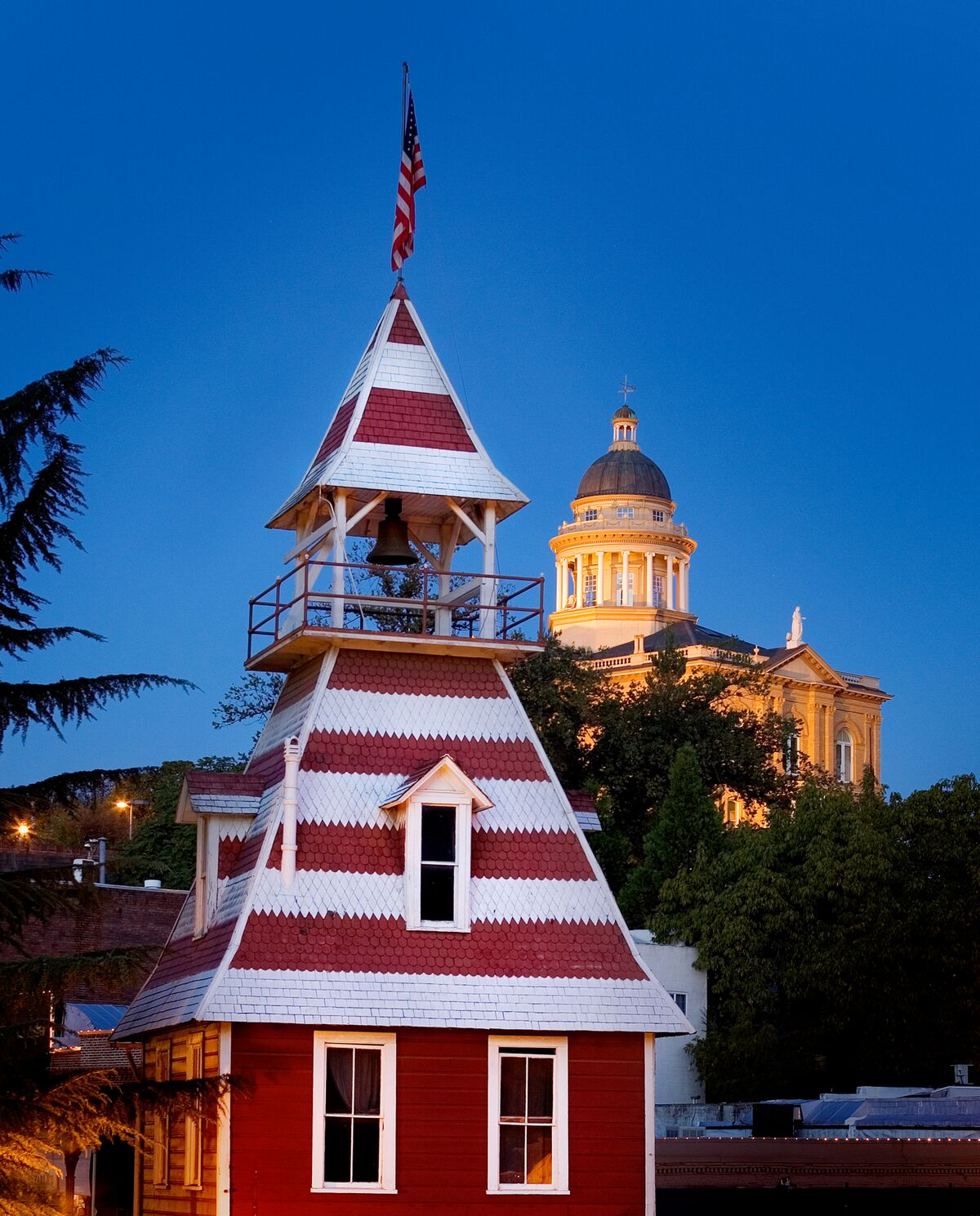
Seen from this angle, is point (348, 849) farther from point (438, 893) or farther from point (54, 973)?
point (54, 973)

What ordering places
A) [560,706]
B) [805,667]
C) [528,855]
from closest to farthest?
1. [528,855]
2. [560,706]
3. [805,667]

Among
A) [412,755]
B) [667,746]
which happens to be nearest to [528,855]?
[412,755]

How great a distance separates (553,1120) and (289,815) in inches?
195

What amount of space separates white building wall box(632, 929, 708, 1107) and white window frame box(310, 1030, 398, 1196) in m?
24.5

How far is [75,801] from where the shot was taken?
67.7 ft

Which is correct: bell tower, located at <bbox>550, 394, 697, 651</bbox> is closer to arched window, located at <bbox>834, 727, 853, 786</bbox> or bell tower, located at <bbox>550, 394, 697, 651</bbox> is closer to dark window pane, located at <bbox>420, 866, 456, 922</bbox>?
arched window, located at <bbox>834, 727, 853, 786</bbox>

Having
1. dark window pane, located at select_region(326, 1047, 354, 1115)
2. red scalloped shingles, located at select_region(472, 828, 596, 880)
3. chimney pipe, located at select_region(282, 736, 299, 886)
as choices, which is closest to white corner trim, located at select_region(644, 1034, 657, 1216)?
red scalloped shingles, located at select_region(472, 828, 596, 880)

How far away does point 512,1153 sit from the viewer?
27.2m

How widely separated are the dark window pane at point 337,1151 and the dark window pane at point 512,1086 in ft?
6.47

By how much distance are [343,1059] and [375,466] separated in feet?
27.2

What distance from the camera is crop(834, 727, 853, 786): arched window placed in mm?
135000

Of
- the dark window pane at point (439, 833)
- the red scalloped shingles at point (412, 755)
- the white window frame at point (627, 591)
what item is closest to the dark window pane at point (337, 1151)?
the dark window pane at point (439, 833)

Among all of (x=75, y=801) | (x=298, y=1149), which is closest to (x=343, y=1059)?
(x=298, y=1149)

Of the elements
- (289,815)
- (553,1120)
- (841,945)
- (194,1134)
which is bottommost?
(194,1134)
